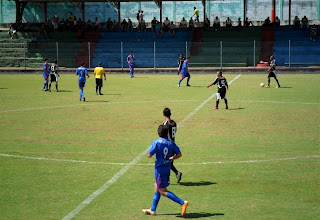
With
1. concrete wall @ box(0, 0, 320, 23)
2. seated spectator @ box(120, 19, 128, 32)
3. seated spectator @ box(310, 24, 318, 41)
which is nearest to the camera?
seated spectator @ box(310, 24, 318, 41)

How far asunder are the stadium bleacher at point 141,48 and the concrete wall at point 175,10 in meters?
6.84

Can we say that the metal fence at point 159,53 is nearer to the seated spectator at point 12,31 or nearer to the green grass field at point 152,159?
the seated spectator at point 12,31

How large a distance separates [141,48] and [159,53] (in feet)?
6.35

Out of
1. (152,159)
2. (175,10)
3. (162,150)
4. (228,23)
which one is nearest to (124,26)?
(175,10)

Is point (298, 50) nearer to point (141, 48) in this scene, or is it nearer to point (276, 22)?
point (276, 22)

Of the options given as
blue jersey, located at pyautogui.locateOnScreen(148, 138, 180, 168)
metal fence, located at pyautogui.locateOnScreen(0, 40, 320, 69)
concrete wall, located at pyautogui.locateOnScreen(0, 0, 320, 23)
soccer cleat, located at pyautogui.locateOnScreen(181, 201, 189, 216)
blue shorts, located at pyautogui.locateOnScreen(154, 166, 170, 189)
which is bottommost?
soccer cleat, located at pyautogui.locateOnScreen(181, 201, 189, 216)

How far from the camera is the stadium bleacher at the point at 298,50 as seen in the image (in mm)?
45844

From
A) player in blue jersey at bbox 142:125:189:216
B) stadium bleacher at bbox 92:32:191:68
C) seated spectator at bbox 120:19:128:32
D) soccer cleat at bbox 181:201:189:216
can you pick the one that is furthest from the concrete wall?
soccer cleat at bbox 181:201:189:216

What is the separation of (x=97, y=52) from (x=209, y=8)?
1410 centimetres

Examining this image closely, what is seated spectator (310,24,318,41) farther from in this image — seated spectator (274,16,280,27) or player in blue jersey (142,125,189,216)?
player in blue jersey (142,125,189,216)

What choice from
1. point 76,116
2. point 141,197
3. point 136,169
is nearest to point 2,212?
point 141,197

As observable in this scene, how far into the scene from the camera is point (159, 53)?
162ft

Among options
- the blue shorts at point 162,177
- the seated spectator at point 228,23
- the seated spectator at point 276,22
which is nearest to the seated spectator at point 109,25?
the seated spectator at point 228,23

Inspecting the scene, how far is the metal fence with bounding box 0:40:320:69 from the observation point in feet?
155
